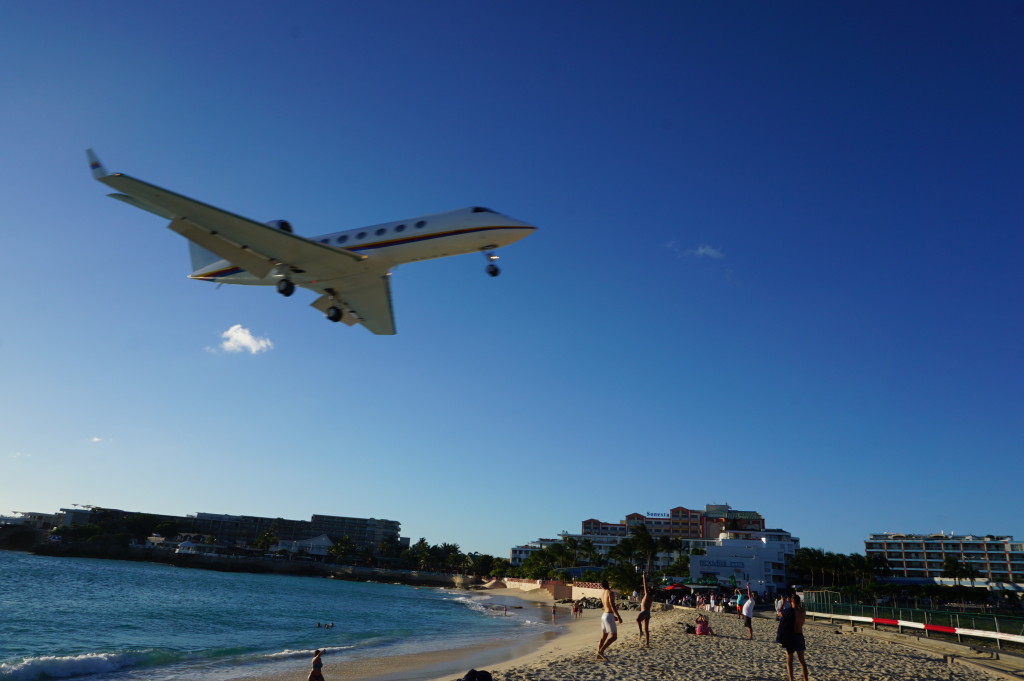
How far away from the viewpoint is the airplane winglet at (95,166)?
51.7ft

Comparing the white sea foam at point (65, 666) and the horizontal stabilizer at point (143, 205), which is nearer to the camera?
the horizontal stabilizer at point (143, 205)

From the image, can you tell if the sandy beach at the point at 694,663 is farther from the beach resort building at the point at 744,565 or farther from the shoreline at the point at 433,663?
the beach resort building at the point at 744,565

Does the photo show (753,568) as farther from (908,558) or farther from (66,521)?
(66,521)

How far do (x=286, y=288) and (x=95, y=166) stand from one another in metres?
6.12

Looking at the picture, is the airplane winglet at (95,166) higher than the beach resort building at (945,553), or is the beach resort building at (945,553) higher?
the airplane winglet at (95,166)

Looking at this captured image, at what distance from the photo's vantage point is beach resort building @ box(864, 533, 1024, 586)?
413 ft

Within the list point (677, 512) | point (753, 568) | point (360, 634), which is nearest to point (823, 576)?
point (753, 568)

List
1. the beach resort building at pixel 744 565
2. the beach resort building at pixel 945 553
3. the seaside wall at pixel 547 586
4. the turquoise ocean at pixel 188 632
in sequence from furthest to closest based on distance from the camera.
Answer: the beach resort building at pixel 945 553, the seaside wall at pixel 547 586, the beach resort building at pixel 744 565, the turquoise ocean at pixel 188 632

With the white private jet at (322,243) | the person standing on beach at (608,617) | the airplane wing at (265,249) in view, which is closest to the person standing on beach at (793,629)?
the person standing on beach at (608,617)

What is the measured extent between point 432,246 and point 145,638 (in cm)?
3010

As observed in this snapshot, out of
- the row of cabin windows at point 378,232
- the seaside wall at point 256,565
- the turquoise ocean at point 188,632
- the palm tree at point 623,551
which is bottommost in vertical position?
the seaside wall at point 256,565

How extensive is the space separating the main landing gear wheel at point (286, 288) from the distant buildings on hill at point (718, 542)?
203 ft

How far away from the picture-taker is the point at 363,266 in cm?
1908

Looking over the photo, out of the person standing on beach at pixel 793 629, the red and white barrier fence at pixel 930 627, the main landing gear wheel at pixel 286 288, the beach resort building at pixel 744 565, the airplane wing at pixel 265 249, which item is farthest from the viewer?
the beach resort building at pixel 744 565
